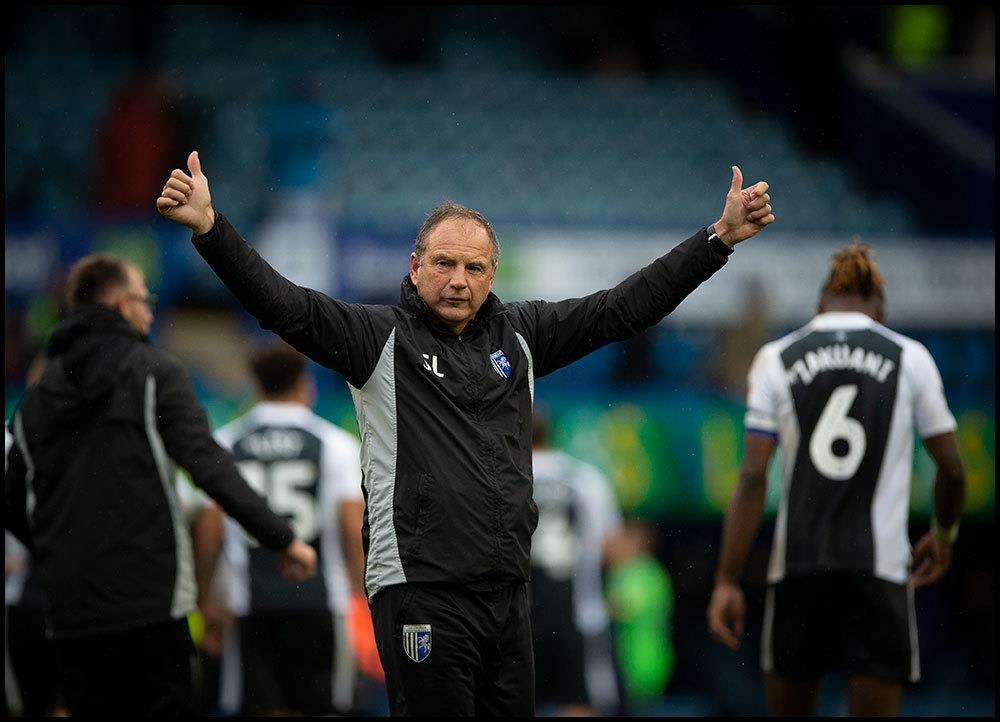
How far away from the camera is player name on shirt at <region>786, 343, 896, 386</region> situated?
17.6 ft

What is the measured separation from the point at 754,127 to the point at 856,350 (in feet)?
28.0

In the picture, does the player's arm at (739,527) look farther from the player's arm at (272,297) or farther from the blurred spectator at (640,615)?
the blurred spectator at (640,615)

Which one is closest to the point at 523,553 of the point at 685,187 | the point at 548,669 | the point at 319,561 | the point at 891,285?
the point at 319,561

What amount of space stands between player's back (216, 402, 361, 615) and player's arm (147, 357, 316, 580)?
5.12 ft

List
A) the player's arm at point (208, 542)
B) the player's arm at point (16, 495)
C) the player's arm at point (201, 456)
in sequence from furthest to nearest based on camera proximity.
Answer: the player's arm at point (208, 542) → the player's arm at point (16, 495) → the player's arm at point (201, 456)

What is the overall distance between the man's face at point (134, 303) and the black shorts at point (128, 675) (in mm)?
1153

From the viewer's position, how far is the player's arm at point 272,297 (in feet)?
11.5

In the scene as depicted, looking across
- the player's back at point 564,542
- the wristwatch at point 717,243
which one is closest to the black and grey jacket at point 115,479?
the wristwatch at point 717,243

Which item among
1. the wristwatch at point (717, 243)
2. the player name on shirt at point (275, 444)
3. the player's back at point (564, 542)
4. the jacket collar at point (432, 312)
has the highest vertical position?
the wristwatch at point (717, 243)

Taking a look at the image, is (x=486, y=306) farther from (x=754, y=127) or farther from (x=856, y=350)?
(x=754, y=127)

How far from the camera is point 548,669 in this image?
26.7 feet

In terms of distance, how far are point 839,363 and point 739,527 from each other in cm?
80

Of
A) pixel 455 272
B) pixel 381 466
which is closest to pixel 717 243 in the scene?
pixel 455 272

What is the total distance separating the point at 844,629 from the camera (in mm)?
5312
